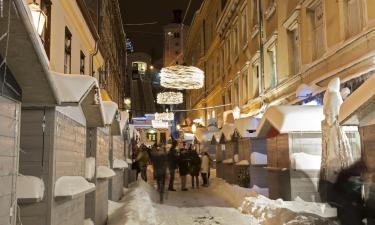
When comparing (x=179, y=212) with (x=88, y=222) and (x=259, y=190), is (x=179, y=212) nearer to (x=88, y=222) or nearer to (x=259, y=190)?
(x=259, y=190)

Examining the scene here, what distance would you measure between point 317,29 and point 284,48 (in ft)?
10.0

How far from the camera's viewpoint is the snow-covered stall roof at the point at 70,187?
19.5ft

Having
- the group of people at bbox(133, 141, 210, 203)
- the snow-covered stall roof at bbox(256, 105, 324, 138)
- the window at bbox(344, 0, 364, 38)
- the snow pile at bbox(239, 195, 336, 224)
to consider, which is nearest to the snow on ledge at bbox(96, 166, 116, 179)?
the snow pile at bbox(239, 195, 336, 224)

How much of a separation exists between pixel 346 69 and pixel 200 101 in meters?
34.8

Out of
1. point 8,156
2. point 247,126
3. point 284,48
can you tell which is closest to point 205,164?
point 247,126

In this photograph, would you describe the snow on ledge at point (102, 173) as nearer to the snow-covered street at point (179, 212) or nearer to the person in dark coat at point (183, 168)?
the snow-covered street at point (179, 212)

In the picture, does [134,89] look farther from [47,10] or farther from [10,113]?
[10,113]

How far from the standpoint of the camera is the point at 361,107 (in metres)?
6.68

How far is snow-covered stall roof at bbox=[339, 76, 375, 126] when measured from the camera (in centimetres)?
653

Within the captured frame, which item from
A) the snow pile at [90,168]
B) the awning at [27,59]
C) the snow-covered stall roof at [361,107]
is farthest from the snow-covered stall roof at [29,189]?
the snow-covered stall roof at [361,107]

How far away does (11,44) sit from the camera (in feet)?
14.5

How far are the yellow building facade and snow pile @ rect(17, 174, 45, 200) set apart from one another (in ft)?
27.9

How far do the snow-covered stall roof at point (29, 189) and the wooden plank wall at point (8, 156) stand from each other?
0.40m

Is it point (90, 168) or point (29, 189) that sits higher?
point (90, 168)
